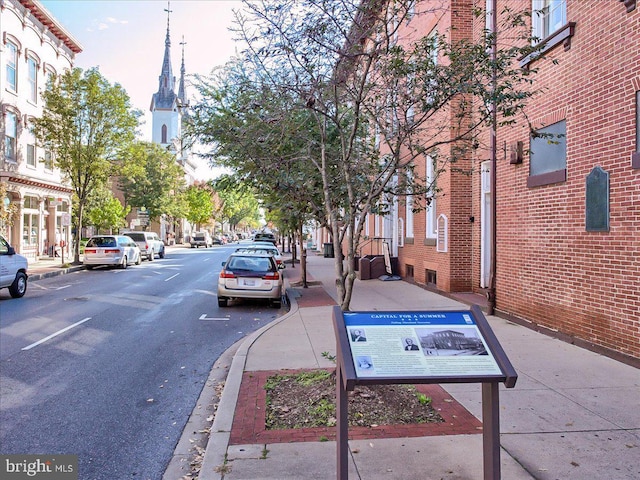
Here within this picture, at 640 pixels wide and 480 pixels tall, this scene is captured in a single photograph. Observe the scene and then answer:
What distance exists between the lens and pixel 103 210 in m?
37.2

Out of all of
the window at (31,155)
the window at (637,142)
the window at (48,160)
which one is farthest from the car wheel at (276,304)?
the window at (31,155)

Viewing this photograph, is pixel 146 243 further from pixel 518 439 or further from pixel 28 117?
pixel 518 439

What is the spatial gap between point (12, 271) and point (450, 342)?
1372 centimetres

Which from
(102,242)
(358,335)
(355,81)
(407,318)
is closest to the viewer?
(358,335)

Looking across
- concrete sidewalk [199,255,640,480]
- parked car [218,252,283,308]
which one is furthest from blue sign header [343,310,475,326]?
parked car [218,252,283,308]

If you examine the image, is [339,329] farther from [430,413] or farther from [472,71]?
[472,71]

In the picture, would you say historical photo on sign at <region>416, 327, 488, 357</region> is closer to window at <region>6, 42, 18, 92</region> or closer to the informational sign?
the informational sign

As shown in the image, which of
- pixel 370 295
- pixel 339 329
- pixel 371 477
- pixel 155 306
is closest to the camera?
pixel 339 329

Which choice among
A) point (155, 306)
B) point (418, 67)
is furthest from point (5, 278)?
point (418, 67)

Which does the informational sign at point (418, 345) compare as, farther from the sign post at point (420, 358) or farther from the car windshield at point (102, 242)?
the car windshield at point (102, 242)

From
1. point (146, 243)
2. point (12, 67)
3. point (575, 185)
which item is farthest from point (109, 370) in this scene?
point (146, 243)

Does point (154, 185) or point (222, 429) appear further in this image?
point (154, 185)

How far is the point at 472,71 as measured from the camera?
5.38m

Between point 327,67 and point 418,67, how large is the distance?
1.16m
